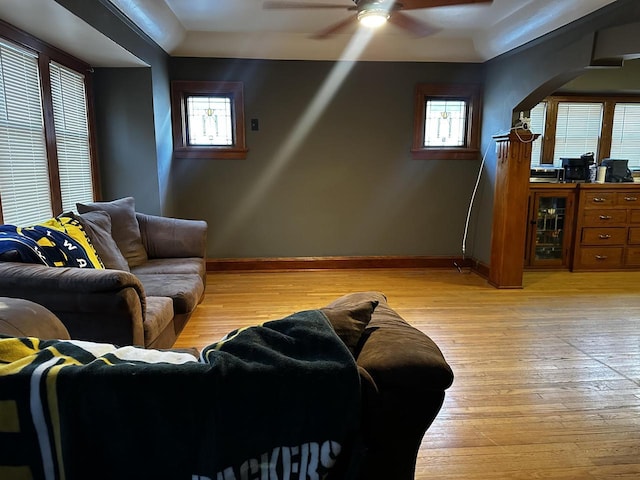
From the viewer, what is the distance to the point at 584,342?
3.08 metres

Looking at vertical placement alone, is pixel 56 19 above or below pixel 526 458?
above

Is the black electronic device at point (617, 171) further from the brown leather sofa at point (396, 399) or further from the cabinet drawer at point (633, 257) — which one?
the brown leather sofa at point (396, 399)

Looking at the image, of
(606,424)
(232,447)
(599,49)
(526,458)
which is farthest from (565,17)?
(232,447)

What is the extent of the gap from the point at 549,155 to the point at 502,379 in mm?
4003

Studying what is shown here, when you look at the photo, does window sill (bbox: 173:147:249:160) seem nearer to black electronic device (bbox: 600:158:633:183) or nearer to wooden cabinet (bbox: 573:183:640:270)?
wooden cabinet (bbox: 573:183:640:270)

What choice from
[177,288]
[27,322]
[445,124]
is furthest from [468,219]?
[27,322]

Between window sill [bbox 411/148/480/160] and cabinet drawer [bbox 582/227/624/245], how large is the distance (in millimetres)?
1530

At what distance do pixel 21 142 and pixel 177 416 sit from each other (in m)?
2.80

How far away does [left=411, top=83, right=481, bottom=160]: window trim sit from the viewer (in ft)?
16.0

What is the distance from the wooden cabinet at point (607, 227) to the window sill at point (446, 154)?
1.25 metres

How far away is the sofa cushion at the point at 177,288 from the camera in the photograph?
8.80 feet

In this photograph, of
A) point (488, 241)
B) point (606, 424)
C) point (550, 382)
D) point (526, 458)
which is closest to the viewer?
point (526, 458)

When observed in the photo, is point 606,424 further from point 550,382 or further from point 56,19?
point 56,19

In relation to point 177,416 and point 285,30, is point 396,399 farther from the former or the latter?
point 285,30
